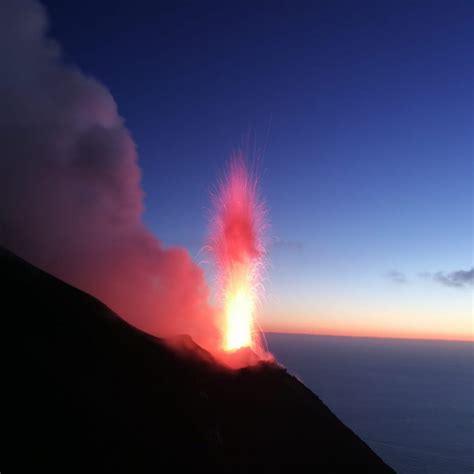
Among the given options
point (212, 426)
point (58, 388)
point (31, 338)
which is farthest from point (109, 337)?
point (212, 426)

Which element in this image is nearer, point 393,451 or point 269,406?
point 269,406

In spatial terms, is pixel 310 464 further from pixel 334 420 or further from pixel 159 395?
pixel 159 395


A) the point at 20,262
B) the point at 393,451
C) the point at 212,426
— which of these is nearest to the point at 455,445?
the point at 393,451

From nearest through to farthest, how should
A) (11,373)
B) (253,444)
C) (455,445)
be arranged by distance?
(11,373)
(253,444)
(455,445)

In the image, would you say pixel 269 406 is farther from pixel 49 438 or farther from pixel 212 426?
pixel 49 438

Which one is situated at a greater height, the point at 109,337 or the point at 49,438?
the point at 109,337

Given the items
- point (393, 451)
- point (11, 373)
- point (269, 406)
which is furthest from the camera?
point (393, 451)

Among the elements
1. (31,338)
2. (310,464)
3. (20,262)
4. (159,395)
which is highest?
(20,262)
